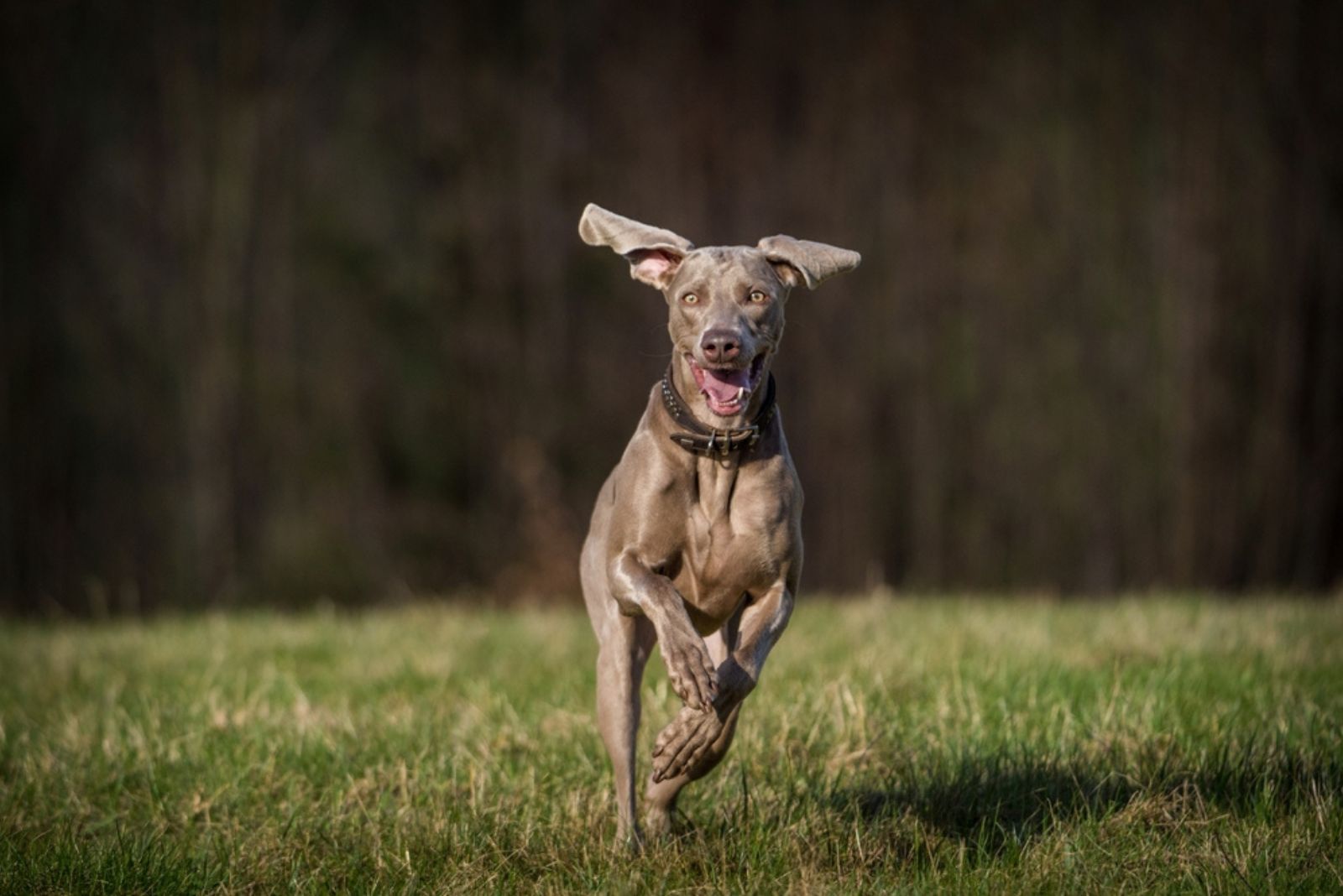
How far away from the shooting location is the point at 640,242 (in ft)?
12.5

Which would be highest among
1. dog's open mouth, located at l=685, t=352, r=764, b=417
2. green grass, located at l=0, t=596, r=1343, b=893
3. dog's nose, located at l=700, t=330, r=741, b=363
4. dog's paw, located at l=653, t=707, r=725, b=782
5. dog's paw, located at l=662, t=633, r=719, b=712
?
dog's nose, located at l=700, t=330, r=741, b=363

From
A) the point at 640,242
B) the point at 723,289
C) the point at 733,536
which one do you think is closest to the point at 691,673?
the point at 733,536

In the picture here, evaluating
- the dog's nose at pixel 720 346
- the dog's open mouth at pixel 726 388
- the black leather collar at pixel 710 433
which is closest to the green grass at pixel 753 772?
the black leather collar at pixel 710 433

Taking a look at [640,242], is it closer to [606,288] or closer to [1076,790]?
[1076,790]

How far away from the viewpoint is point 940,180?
1217cm

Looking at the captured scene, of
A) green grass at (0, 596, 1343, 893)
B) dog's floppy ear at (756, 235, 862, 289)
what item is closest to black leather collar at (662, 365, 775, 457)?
dog's floppy ear at (756, 235, 862, 289)

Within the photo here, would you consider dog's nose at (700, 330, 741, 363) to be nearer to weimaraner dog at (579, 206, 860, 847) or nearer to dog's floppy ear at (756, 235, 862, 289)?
weimaraner dog at (579, 206, 860, 847)

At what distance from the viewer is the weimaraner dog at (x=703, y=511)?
3391 mm

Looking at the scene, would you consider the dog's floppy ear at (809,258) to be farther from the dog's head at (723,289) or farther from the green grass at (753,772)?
the green grass at (753,772)

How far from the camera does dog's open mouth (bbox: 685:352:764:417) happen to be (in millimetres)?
3424

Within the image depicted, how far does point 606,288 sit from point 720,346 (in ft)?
29.6

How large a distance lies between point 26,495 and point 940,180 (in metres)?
7.62

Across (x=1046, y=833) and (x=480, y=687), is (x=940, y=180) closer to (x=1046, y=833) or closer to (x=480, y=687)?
(x=480, y=687)

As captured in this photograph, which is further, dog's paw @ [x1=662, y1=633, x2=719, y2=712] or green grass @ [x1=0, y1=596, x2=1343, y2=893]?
green grass @ [x1=0, y1=596, x2=1343, y2=893]
